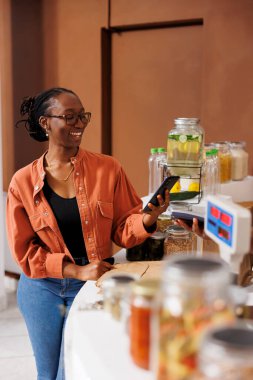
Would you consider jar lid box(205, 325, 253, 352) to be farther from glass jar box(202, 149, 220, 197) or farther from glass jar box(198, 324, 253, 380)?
glass jar box(202, 149, 220, 197)

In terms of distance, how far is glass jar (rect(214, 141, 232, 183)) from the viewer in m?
3.28

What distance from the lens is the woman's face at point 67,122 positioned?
2.33 meters

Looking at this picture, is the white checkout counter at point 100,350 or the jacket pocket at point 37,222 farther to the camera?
the jacket pocket at point 37,222

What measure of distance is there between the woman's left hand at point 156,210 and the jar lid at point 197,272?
1.15 m

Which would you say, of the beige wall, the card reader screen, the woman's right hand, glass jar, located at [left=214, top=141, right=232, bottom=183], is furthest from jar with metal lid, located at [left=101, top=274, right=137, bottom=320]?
the beige wall

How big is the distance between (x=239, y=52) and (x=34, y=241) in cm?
224

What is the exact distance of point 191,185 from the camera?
2.57 metres

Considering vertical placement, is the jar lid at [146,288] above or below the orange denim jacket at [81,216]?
above

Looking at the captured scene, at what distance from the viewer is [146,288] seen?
102 centimetres

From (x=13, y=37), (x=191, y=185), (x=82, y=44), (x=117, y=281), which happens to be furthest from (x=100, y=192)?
(x=13, y=37)

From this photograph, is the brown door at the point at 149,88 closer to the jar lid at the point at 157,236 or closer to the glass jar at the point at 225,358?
the jar lid at the point at 157,236

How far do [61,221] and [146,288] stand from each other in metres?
1.28

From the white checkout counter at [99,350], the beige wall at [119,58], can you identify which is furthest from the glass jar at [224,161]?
the white checkout counter at [99,350]

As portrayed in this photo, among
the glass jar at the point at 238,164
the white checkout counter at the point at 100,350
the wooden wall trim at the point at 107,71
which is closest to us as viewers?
the white checkout counter at the point at 100,350
